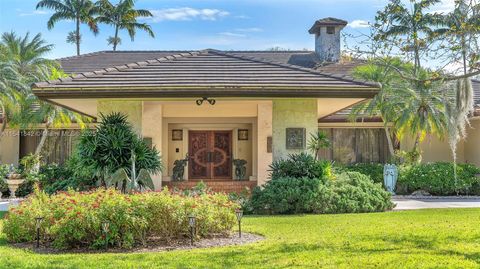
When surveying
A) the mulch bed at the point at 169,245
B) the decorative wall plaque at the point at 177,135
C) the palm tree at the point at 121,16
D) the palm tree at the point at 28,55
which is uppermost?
the palm tree at the point at 121,16

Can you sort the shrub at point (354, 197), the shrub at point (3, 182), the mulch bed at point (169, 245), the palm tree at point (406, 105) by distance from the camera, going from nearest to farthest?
the mulch bed at point (169, 245)
the shrub at point (354, 197)
the shrub at point (3, 182)
the palm tree at point (406, 105)

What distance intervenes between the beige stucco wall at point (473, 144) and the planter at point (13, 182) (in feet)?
58.0

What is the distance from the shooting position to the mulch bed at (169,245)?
7.71 metres

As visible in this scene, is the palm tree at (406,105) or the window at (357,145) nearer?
the palm tree at (406,105)

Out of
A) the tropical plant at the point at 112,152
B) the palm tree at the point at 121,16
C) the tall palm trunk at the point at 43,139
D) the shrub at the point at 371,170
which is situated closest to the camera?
the tropical plant at the point at 112,152

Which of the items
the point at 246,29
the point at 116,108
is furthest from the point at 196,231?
the point at 246,29

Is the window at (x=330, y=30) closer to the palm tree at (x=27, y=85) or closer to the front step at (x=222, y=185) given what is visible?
the front step at (x=222, y=185)

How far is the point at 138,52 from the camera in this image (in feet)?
92.0

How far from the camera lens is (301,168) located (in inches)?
525

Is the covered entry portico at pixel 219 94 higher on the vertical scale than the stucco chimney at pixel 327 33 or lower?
lower

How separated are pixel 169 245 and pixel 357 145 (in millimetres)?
15643

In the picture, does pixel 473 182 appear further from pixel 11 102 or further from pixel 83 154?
pixel 11 102

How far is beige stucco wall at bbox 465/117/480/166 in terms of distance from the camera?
2122 centimetres

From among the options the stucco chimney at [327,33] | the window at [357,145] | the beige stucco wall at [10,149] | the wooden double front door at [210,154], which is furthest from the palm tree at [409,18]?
the beige stucco wall at [10,149]
